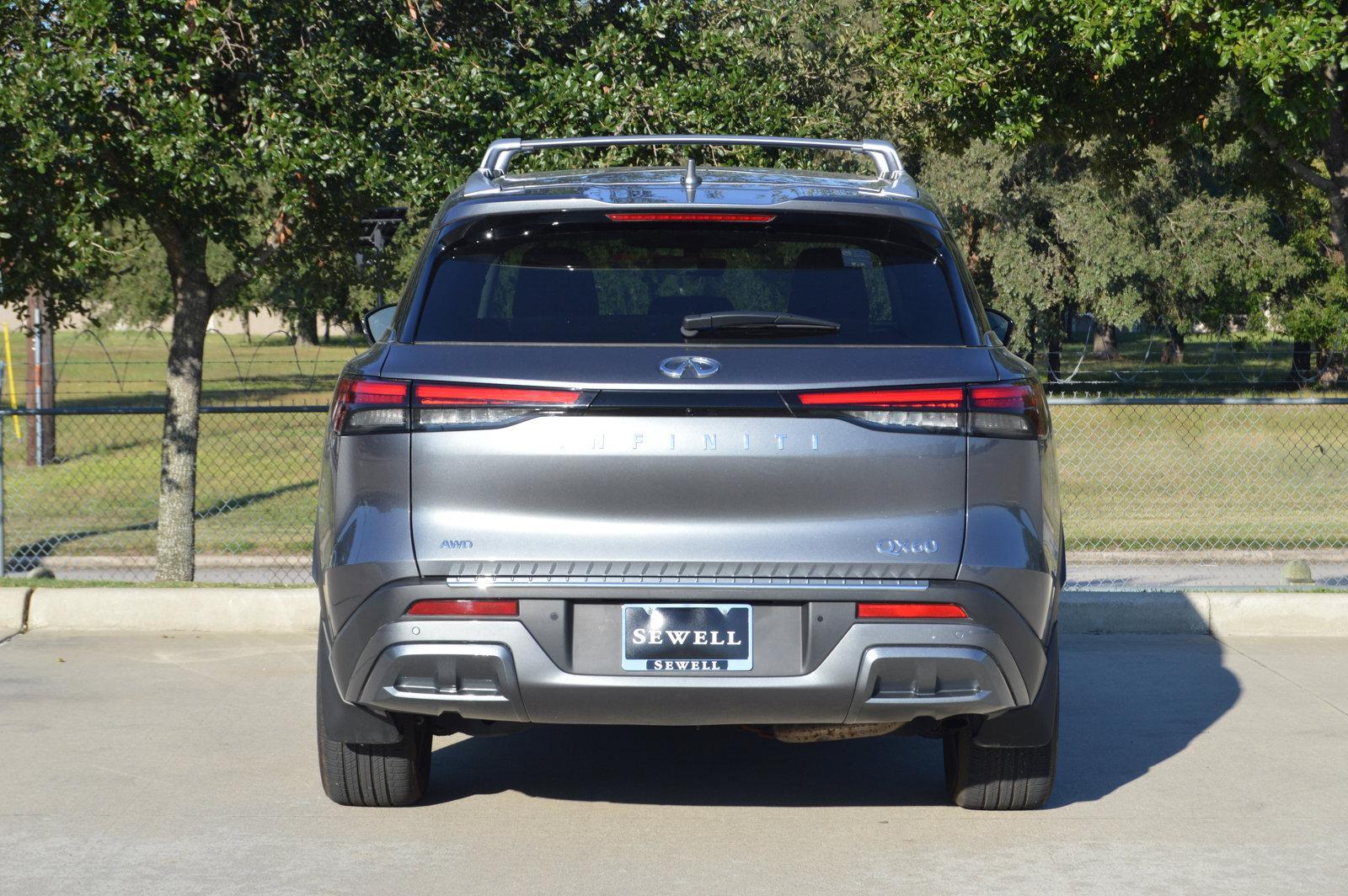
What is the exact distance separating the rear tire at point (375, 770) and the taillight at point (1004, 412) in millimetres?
2004

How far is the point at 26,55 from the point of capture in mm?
8914

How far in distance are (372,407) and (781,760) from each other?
2.44m

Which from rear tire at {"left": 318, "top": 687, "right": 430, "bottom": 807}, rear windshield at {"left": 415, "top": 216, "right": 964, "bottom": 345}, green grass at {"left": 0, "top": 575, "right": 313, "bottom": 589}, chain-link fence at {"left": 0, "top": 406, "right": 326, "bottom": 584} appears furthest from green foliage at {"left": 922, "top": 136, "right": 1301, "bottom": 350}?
rear tire at {"left": 318, "top": 687, "right": 430, "bottom": 807}

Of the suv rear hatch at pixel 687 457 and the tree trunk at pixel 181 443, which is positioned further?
the tree trunk at pixel 181 443

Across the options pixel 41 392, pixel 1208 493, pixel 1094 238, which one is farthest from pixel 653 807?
pixel 1094 238

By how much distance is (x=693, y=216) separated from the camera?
461 cm

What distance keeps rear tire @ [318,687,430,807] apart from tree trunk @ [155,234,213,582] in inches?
263

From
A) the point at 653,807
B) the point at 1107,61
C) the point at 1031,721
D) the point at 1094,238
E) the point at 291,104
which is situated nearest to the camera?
the point at 1031,721

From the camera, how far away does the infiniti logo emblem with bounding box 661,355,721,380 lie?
425cm

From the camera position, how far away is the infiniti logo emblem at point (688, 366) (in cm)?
425

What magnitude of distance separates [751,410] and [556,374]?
0.54 m

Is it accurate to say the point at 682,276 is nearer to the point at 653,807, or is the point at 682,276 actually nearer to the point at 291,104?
the point at 653,807

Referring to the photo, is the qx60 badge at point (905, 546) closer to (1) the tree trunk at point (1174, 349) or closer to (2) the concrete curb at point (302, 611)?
(2) the concrete curb at point (302, 611)

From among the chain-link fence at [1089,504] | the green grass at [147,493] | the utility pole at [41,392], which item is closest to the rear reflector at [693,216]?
the chain-link fence at [1089,504]
